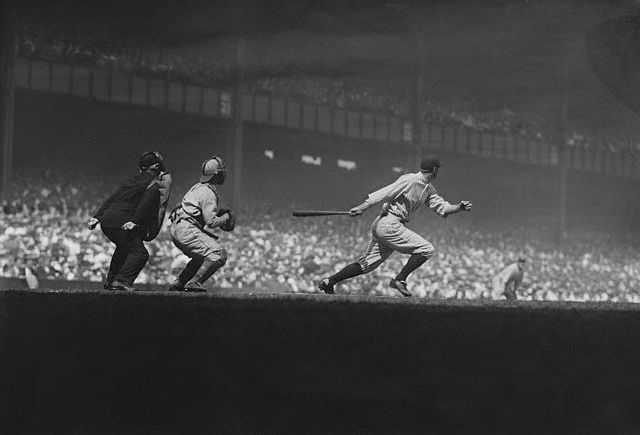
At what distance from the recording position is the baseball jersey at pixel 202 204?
1082cm

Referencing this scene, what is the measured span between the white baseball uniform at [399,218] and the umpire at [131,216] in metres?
2.10

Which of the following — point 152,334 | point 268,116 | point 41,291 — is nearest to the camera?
point 152,334

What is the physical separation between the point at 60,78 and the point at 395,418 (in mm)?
27250

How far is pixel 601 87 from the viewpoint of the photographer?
42781 millimetres

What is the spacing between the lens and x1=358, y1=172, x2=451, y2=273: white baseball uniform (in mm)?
11180

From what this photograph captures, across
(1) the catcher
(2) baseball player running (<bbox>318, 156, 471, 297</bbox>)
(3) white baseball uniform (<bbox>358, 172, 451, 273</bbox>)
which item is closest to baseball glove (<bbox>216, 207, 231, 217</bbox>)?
(1) the catcher

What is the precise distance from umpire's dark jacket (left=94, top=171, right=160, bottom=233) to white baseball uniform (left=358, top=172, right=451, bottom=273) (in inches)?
82.8

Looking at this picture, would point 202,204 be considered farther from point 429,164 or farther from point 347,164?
point 347,164

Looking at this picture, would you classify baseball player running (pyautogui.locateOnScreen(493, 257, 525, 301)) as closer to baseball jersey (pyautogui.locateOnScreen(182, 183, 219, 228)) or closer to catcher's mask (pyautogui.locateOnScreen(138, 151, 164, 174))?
baseball jersey (pyautogui.locateOnScreen(182, 183, 219, 228))

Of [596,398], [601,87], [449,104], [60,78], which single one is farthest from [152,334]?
[601,87]

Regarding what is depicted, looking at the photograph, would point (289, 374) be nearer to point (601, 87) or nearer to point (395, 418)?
point (395, 418)

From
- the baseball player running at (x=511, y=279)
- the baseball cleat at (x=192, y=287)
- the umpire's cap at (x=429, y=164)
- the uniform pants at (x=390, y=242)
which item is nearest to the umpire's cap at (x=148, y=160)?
the baseball cleat at (x=192, y=287)

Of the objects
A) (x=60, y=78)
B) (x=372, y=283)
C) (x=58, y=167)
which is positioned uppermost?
(x=60, y=78)

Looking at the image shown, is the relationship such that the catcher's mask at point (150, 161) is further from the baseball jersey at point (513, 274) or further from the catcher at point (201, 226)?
the baseball jersey at point (513, 274)
